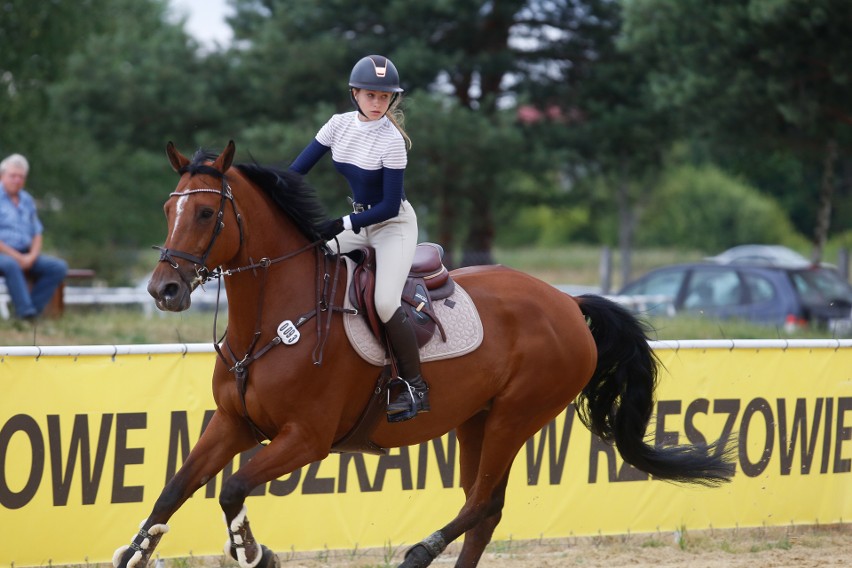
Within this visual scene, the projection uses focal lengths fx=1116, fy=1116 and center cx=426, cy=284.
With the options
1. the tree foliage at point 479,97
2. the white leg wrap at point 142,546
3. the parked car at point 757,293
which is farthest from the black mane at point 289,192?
the tree foliage at point 479,97

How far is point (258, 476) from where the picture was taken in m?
5.18

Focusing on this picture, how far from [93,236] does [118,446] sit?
28220mm

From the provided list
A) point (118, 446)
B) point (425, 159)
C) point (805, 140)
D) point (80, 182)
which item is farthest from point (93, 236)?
point (118, 446)

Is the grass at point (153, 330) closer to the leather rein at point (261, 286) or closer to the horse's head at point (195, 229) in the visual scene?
the leather rein at point (261, 286)

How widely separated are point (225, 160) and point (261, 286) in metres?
0.64

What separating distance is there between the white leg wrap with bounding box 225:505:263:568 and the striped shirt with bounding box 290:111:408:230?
5.01 feet

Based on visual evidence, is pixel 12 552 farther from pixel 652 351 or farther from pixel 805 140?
pixel 805 140

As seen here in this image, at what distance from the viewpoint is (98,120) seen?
23.1 m

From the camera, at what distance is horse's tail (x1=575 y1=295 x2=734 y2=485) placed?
6.80 meters

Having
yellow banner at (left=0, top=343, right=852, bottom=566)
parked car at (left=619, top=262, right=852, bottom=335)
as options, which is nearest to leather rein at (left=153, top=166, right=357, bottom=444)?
yellow banner at (left=0, top=343, right=852, bottom=566)

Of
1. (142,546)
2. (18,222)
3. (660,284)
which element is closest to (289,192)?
(142,546)

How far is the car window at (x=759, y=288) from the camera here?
14680 millimetres

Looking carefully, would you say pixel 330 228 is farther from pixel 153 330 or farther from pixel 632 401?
pixel 153 330

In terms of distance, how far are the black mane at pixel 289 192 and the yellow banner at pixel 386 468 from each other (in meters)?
1.51
